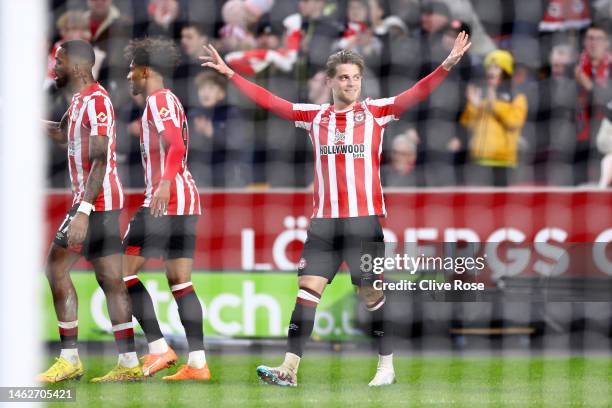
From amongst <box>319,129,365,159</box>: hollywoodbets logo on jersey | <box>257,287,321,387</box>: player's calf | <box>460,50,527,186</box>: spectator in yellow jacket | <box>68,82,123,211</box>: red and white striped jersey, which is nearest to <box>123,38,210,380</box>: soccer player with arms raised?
<box>68,82,123,211</box>: red and white striped jersey

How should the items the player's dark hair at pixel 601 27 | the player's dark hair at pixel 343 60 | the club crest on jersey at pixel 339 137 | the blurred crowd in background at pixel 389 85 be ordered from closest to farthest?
the player's dark hair at pixel 343 60
the club crest on jersey at pixel 339 137
the blurred crowd in background at pixel 389 85
the player's dark hair at pixel 601 27

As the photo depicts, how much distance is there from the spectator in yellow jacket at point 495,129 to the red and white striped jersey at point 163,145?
2.58 meters

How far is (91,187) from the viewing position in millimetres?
5656

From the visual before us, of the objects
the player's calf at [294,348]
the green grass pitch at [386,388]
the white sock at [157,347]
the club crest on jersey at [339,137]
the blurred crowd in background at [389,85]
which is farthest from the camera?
the blurred crowd in background at [389,85]

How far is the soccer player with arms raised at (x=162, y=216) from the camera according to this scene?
5824 millimetres

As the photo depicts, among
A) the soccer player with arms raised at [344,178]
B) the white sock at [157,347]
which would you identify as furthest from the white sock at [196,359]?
the soccer player with arms raised at [344,178]

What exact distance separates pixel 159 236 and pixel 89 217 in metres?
0.34

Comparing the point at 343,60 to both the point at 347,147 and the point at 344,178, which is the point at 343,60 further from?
the point at 344,178

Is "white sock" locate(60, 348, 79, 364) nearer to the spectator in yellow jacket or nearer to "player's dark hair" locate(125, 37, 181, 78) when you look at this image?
"player's dark hair" locate(125, 37, 181, 78)

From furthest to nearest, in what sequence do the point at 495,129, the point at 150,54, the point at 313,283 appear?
the point at 495,129, the point at 150,54, the point at 313,283

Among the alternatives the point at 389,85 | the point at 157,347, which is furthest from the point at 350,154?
the point at 389,85

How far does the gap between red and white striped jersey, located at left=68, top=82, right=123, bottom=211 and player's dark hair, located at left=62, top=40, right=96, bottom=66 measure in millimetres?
127

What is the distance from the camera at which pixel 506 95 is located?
26.1 feet

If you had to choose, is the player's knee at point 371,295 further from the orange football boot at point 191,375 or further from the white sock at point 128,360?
the white sock at point 128,360
